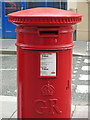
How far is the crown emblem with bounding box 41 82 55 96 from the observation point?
379 centimetres

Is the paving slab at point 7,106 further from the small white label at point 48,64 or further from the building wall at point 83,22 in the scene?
the building wall at point 83,22

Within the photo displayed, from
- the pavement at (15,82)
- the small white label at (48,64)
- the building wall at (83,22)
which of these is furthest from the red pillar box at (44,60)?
the building wall at (83,22)

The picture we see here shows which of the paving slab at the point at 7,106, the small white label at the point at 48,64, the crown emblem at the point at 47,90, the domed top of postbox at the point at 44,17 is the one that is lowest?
the paving slab at the point at 7,106

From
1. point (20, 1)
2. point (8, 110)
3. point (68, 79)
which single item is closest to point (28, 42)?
point (68, 79)

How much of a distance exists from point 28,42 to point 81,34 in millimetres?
11075

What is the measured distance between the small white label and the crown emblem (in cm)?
15

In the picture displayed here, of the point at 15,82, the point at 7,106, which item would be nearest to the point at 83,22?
the point at 15,82

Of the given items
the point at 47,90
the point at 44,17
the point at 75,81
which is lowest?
the point at 75,81

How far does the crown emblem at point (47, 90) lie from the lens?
3795 mm

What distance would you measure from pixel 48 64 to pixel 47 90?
0.33 metres

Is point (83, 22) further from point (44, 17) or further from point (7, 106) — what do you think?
point (44, 17)

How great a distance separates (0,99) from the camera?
20.0ft

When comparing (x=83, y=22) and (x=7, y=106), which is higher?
(x=83, y=22)

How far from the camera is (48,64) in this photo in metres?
3.78
